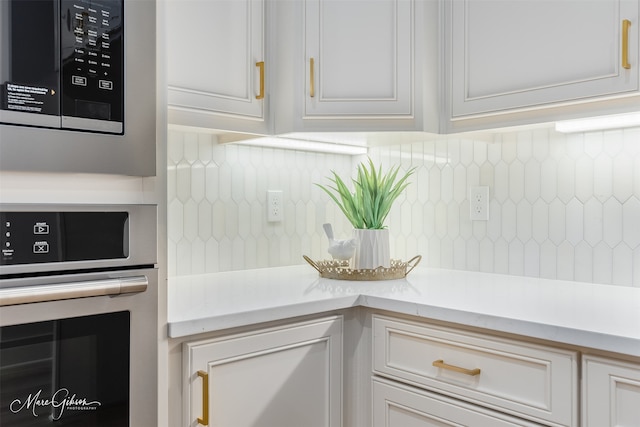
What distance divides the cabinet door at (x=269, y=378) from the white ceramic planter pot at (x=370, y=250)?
1.18ft

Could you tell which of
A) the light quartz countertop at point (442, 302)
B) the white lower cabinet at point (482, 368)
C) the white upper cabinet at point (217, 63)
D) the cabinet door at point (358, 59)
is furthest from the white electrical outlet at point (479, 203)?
the white upper cabinet at point (217, 63)

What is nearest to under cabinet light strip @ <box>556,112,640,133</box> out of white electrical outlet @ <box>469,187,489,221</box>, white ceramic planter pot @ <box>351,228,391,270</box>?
white electrical outlet @ <box>469,187,489,221</box>

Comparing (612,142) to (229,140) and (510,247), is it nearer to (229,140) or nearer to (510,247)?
(510,247)

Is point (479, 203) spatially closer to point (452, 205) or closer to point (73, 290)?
point (452, 205)

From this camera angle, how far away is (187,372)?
4.19 ft

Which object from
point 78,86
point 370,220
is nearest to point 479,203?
point 370,220

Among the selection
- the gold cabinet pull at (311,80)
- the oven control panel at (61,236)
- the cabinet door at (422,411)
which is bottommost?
the cabinet door at (422,411)

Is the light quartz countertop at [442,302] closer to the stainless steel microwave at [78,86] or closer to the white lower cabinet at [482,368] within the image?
the white lower cabinet at [482,368]

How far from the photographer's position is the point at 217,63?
1678 millimetres

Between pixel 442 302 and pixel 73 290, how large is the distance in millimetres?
875

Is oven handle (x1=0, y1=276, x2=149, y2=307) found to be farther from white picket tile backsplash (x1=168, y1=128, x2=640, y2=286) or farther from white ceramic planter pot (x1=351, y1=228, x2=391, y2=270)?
white ceramic planter pot (x1=351, y1=228, x2=391, y2=270)

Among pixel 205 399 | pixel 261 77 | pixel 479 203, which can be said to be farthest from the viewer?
pixel 479 203

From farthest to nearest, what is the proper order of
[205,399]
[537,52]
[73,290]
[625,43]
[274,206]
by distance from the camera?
[274,206] → [537,52] → [625,43] → [205,399] → [73,290]

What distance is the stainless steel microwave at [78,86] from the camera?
99 cm
